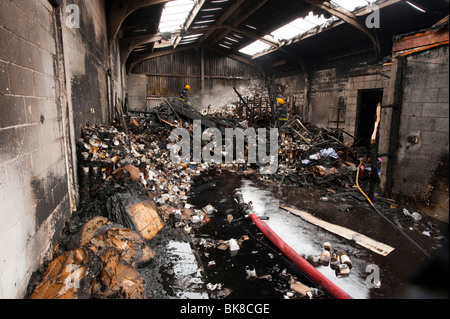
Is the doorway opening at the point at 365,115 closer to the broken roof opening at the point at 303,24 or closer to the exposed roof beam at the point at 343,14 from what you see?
the exposed roof beam at the point at 343,14

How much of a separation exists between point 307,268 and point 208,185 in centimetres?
370

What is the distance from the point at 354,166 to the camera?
6.50m

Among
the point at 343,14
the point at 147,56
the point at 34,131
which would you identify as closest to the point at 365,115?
the point at 343,14

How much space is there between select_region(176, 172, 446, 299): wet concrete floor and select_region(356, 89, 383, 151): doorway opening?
471 centimetres

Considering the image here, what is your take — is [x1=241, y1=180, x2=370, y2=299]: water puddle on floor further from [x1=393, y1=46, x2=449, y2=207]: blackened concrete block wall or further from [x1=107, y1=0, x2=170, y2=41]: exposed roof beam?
[x1=107, y1=0, x2=170, y2=41]: exposed roof beam

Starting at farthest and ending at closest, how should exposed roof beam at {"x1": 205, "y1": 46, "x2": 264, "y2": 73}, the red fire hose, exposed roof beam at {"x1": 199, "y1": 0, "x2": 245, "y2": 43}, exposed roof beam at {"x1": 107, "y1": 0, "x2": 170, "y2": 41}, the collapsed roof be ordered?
1. exposed roof beam at {"x1": 205, "y1": 46, "x2": 264, "y2": 73}
2. exposed roof beam at {"x1": 199, "y1": 0, "x2": 245, "y2": 43}
3. the collapsed roof
4. exposed roof beam at {"x1": 107, "y1": 0, "x2": 170, "y2": 41}
5. the red fire hose

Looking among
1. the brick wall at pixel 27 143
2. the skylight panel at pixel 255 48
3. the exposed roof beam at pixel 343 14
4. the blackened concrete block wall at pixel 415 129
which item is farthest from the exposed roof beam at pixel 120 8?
the skylight panel at pixel 255 48

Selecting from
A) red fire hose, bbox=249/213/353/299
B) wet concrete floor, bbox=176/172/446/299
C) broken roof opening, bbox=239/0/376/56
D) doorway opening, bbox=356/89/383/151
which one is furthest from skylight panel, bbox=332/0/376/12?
red fire hose, bbox=249/213/353/299

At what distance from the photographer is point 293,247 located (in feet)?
10.7

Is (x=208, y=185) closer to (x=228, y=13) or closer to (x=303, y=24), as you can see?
(x=228, y=13)

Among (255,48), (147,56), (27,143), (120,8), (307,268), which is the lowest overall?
(307,268)

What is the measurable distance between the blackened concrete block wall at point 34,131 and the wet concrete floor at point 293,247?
168cm

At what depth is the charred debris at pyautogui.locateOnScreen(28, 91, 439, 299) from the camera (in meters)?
2.29
